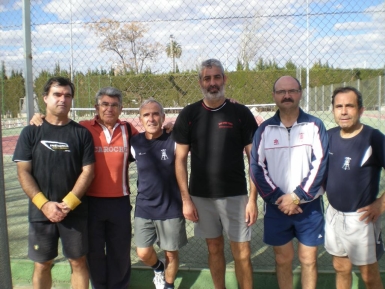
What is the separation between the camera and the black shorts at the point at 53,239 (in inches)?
122

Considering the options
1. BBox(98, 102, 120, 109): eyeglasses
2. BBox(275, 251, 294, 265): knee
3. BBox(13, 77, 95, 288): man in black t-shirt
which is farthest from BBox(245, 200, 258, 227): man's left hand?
BBox(98, 102, 120, 109): eyeglasses

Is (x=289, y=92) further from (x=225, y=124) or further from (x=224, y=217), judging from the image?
(x=224, y=217)

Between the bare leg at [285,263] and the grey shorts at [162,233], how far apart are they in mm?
821

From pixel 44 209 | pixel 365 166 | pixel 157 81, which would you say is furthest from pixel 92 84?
pixel 365 166

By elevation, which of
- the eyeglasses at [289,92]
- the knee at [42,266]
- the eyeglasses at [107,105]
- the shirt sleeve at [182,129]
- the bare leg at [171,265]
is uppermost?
the eyeglasses at [289,92]

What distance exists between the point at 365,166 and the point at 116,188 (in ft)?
6.26

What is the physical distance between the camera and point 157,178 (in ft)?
11.3

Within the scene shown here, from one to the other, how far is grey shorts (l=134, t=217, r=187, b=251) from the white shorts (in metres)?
1.24

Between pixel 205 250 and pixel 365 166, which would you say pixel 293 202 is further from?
pixel 205 250

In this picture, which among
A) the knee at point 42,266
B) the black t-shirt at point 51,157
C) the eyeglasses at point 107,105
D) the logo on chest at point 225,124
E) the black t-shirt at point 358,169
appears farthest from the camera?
the eyeglasses at point 107,105

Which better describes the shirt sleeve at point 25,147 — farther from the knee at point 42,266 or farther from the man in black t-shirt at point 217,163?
the man in black t-shirt at point 217,163

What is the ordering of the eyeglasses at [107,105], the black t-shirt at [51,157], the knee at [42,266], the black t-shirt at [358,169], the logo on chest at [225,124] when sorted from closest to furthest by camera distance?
1. the black t-shirt at [358,169]
2. the black t-shirt at [51,157]
3. the knee at [42,266]
4. the logo on chest at [225,124]
5. the eyeglasses at [107,105]

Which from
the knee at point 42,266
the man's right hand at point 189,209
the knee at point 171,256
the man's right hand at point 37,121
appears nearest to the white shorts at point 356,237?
the man's right hand at point 189,209

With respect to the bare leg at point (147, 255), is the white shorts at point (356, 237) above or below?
above
